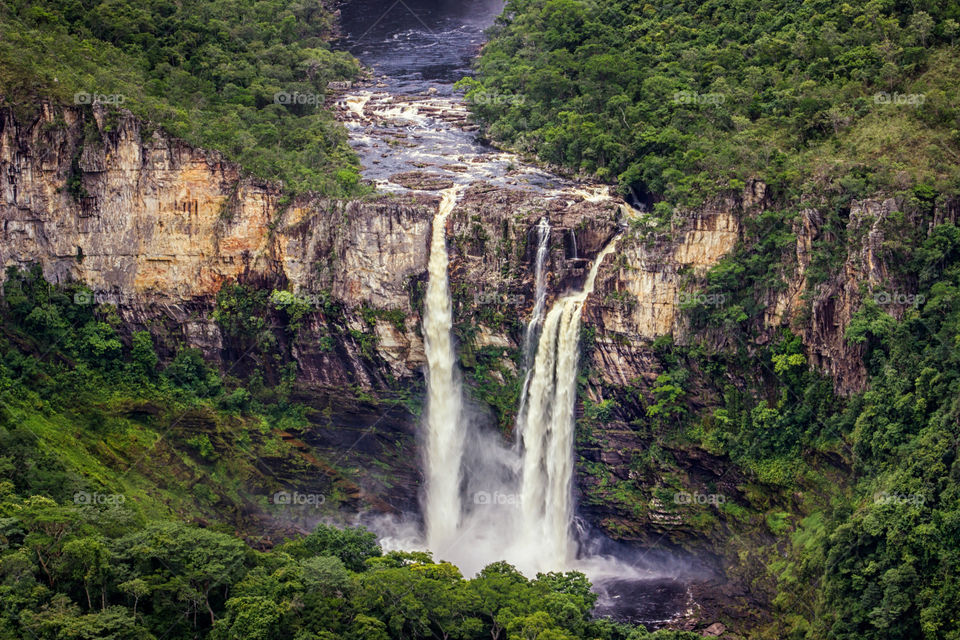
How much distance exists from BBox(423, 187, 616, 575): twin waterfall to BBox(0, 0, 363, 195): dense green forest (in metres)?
7.22

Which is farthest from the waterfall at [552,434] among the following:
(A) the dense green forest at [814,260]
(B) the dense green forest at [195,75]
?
(B) the dense green forest at [195,75]

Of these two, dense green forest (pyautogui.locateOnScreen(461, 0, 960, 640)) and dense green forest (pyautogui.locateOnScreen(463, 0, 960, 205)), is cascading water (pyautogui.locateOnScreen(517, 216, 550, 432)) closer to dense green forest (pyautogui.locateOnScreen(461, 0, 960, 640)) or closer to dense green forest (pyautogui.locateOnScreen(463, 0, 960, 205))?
dense green forest (pyautogui.locateOnScreen(461, 0, 960, 640))

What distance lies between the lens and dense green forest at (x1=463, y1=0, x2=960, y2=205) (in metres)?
50.2

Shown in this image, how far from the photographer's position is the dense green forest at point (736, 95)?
50.2 meters

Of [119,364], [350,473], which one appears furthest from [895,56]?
[119,364]

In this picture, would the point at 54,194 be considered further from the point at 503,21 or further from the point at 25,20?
the point at 503,21

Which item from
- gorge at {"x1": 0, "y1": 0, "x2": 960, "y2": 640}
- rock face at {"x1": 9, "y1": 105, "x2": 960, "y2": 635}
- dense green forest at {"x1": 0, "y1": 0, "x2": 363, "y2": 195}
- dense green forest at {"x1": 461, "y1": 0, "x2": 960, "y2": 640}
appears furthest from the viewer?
dense green forest at {"x1": 0, "y1": 0, "x2": 363, "y2": 195}

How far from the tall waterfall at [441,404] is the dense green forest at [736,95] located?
7.85m

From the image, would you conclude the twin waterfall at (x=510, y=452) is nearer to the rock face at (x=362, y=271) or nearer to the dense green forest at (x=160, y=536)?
the rock face at (x=362, y=271)

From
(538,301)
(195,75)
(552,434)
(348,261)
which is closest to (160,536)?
(348,261)

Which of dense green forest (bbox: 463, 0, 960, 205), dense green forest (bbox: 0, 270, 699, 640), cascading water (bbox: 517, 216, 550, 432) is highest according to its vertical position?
dense green forest (bbox: 463, 0, 960, 205)

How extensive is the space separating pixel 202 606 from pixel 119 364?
15485mm

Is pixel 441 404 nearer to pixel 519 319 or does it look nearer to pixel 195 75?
pixel 519 319

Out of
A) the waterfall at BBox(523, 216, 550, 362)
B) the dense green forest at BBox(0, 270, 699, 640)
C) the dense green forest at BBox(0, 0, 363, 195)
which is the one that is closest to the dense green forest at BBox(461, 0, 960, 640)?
the waterfall at BBox(523, 216, 550, 362)
